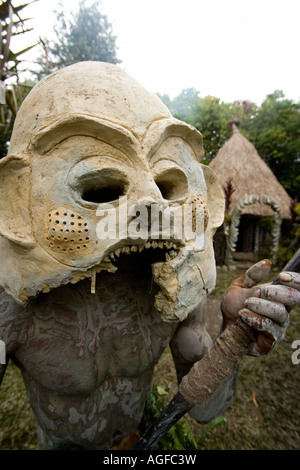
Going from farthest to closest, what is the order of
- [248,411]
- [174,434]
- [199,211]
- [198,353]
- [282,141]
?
[282,141]
[248,411]
[174,434]
[198,353]
[199,211]

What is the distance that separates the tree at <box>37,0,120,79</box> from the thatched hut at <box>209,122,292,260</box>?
28.6 ft

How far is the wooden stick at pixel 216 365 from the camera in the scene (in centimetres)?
100

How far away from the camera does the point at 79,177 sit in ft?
2.79

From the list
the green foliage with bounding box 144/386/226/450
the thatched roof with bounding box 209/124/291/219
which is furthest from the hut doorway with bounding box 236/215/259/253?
the green foliage with bounding box 144/386/226/450

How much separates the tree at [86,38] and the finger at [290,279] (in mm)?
15037

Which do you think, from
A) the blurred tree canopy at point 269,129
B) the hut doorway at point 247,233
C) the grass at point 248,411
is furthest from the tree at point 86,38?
the grass at point 248,411

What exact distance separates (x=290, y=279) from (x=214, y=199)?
0.51 meters

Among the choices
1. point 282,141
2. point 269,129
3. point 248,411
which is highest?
point 269,129

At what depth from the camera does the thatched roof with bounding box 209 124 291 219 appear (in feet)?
26.8

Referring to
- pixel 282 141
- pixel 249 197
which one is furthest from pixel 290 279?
pixel 282 141

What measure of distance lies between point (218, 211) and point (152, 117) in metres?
0.53

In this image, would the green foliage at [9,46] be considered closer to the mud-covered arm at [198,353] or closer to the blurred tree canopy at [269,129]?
the mud-covered arm at [198,353]

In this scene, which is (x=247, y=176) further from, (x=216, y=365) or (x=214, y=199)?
(x=216, y=365)
